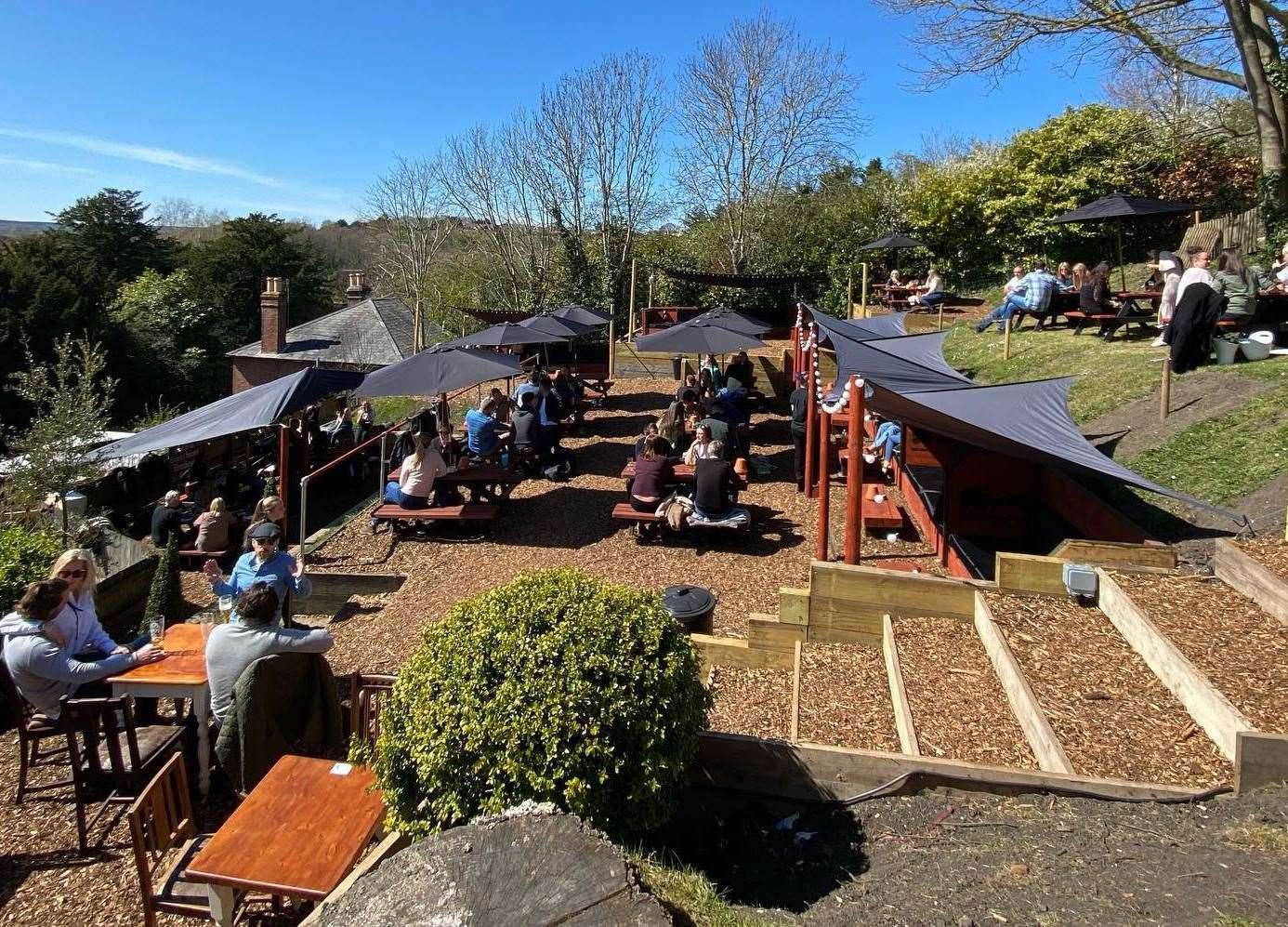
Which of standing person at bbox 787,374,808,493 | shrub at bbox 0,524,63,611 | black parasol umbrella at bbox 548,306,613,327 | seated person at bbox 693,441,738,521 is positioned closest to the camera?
shrub at bbox 0,524,63,611

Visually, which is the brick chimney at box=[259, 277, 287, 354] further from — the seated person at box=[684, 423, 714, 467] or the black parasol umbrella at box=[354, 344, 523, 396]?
the seated person at box=[684, 423, 714, 467]

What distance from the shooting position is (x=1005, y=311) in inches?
615

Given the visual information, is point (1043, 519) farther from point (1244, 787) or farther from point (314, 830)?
point (314, 830)

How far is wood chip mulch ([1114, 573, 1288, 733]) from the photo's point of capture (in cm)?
390

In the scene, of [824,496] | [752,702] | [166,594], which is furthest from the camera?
[824,496]

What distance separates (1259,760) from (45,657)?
6044 mm

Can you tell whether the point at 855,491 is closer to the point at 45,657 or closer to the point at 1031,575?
the point at 1031,575

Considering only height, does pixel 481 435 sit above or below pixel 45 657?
above

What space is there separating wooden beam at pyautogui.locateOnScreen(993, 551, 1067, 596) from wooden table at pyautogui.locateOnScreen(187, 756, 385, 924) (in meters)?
4.29

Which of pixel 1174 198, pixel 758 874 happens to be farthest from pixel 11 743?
pixel 1174 198

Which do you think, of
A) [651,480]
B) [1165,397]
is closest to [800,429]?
[651,480]

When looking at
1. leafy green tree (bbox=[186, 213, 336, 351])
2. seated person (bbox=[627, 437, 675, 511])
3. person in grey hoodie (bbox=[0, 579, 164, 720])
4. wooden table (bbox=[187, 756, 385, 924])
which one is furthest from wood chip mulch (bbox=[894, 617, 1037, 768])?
leafy green tree (bbox=[186, 213, 336, 351])

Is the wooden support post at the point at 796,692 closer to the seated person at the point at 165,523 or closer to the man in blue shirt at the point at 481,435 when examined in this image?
the man in blue shirt at the point at 481,435

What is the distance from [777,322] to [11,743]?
1898cm
